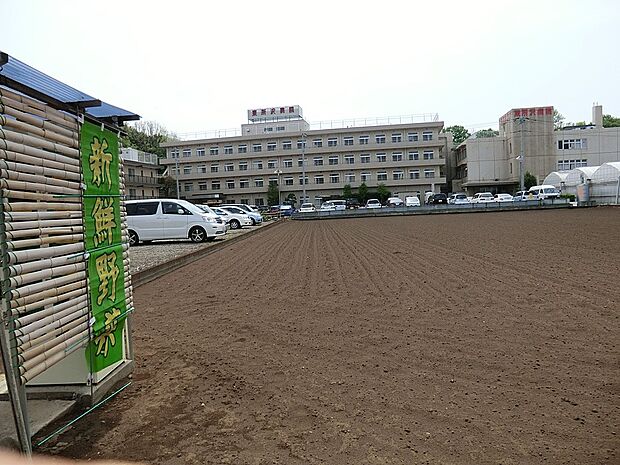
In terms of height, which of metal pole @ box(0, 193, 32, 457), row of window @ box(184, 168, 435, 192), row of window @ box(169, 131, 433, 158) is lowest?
metal pole @ box(0, 193, 32, 457)

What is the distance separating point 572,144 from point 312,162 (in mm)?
32543

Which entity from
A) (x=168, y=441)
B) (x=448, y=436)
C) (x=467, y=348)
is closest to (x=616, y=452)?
(x=448, y=436)

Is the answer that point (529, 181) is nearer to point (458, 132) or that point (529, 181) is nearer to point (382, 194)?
point (382, 194)

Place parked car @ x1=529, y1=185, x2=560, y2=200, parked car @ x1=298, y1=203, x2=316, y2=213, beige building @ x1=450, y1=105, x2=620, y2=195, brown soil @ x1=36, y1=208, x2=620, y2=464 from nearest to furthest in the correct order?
brown soil @ x1=36, y1=208, x2=620, y2=464, parked car @ x1=529, y1=185, x2=560, y2=200, parked car @ x1=298, y1=203, x2=316, y2=213, beige building @ x1=450, y1=105, x2=620, y2=195

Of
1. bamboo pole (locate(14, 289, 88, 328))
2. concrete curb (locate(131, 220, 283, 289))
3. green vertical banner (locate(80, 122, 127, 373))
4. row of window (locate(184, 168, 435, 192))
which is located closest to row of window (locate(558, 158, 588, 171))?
row of window (locate(184, 168, 435, 192))

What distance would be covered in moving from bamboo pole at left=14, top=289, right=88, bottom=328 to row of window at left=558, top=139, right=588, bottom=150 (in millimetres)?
69357

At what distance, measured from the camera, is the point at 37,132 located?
134 inches

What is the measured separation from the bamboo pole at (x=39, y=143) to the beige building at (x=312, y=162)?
63.8 metres

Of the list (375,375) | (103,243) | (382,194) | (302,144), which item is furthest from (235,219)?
(382,194)

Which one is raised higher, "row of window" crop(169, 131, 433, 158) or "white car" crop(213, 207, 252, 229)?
"row of window" crop(169, 131, 433, 158)

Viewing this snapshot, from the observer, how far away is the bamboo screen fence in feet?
9.87

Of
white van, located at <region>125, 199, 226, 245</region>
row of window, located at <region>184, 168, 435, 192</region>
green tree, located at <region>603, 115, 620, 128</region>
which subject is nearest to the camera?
white van, located at <region>125, 199, 226, 245</region>

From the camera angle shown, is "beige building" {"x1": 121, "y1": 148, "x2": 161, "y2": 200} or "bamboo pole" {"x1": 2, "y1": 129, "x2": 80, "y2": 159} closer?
"bamboo pole" {"x1": 2, "y1": 129, "x2": 80, "y2": 159}

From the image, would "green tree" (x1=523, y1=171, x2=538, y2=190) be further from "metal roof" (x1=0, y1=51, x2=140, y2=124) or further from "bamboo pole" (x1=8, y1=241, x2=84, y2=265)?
"bamboo pole" (x1=8, y1=241, x2=84, y2=265)
